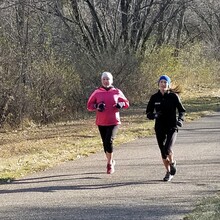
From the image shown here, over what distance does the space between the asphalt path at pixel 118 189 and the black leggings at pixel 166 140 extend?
1.57ft

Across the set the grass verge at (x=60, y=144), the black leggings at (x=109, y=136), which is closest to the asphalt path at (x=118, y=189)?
the grass verge at (x=60, y=144)

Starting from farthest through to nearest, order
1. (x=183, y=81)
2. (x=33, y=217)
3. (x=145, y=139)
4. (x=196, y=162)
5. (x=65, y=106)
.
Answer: (x=183, y=81) → (x=65, y=106) → (x=145, y=139) → (x=196, y=162) → (x=33, y=217)

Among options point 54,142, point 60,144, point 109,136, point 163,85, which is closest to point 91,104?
point 109,136

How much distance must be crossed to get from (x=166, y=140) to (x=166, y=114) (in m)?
0.42

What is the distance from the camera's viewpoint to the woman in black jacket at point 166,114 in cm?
934

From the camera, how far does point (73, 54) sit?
25922 millimetres

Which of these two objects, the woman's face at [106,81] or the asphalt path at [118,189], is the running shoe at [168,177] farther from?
the woman's face at [106,81]

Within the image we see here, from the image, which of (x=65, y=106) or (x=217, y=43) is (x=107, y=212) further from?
(x=217, y=43)

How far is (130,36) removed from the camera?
28781mm

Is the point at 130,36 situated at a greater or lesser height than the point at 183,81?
greater

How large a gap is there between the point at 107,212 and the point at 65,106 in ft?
56.8

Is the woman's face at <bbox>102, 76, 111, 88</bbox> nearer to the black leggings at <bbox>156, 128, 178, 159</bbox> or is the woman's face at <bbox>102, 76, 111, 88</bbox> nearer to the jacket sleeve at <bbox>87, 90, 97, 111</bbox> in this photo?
the jacket sleeve at <bbox>87, 90, 97, 111</bbox>

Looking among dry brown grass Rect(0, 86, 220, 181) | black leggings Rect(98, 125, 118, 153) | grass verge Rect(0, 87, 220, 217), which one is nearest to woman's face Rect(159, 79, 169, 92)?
black leggings Rect(98, 125, 118, 153)

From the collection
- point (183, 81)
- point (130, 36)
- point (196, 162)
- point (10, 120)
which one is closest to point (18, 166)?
point (196, 162)
